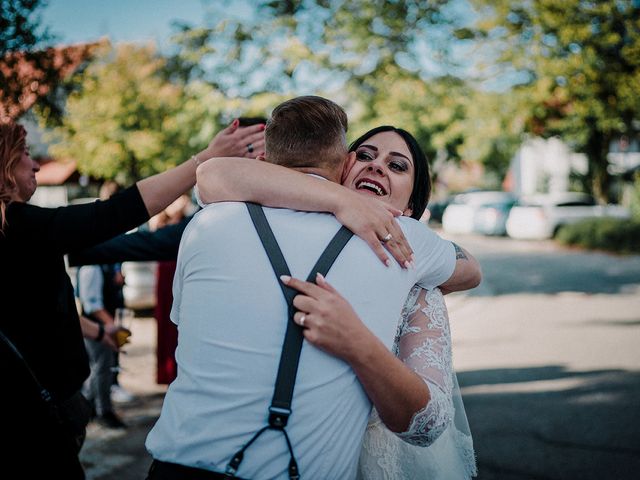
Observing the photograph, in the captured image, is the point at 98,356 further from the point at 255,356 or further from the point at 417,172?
the point at 255,356

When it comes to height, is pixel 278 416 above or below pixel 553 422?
above

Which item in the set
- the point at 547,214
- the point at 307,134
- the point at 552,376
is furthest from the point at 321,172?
the point at 547,214

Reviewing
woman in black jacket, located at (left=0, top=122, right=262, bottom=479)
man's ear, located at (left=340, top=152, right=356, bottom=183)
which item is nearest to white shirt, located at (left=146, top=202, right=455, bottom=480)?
man's ear, located at (left=340, top=152, right=356, bottom=183)

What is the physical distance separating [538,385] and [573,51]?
15.6m

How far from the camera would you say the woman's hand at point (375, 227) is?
Result: 1481mm

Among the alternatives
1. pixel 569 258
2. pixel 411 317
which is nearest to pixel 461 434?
pixel 411 317

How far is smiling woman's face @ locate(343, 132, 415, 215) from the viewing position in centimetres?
230

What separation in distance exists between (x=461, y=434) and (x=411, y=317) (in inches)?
28.7

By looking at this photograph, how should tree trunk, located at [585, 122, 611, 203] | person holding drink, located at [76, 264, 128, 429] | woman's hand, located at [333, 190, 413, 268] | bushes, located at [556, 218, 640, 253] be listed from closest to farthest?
woman's hand, located at [333, 190, 413, 268] < person holding drink, located at [76, 264, 128, 429] < bushes, located at [556, 218, 640, 253] < tree trunk, located at [585, 122, 611, 203]

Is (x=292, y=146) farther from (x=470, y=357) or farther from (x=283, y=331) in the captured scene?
(x=470, y=357)

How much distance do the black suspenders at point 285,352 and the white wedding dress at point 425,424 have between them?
1.25 ft

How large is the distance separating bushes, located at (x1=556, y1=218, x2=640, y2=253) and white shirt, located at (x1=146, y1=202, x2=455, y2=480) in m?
19.7

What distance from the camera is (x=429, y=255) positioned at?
171 centimetres

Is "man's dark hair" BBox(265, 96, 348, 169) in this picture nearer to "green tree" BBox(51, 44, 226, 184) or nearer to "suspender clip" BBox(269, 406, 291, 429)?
"suspender clip" BBox(269, 406, 291, 429)
